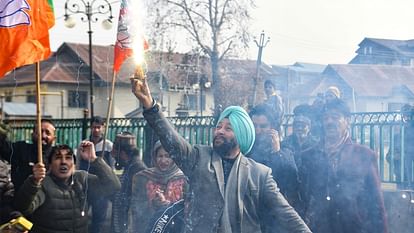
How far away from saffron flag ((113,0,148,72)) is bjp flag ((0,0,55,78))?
768 mm

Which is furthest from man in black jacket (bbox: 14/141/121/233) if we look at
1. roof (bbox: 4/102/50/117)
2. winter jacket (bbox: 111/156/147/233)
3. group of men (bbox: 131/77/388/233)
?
roof (bbox: 4/102/50/117)

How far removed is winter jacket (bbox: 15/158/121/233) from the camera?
17.8ft

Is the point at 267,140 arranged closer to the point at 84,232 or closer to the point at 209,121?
the point at 84,232

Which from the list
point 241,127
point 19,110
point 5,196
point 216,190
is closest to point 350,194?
point 241,127

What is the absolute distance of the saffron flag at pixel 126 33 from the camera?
5.77m

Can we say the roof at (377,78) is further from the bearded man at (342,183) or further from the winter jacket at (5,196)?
the winter jacket at (5,196)

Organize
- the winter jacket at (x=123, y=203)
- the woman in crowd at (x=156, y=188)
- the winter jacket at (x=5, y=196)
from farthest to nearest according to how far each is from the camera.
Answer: the winter jacket at (x=123, y=203)
the woman in crowd at (x=156, y=188)
the winter jacket at (x=5, y=196)

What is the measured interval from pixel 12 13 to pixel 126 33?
1.11 metres

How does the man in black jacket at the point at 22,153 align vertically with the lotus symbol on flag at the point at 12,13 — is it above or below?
below

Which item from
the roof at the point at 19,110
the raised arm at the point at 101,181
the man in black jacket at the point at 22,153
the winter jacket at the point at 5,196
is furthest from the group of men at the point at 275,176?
the roof at the point at 19,110

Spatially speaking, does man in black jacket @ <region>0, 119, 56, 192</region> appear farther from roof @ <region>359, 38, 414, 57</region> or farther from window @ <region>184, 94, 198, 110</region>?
window @ <region>184, 94, 198, 110</region>

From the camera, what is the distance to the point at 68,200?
18.0ft

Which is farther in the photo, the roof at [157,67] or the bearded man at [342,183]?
the roof at [157,67]

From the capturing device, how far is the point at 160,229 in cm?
417
